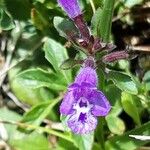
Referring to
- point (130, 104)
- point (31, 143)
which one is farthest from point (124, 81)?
point (31, 143)

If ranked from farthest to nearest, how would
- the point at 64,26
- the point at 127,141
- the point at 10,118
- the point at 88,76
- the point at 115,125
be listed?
1. the point at 10,118
2. the point at 115,125
3. the point at 127,141
4. the point at 64,26
5. the point at 88,76

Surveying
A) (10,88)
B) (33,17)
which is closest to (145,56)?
(33,17)

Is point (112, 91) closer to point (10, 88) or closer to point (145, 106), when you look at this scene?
point (145, 106)

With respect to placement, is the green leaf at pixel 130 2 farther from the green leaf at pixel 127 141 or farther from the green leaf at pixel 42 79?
the green leaf at pixel 127 141

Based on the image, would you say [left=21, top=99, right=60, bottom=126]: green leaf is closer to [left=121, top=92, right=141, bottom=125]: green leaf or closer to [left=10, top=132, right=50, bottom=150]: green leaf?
[left=10, top=132, right=50, bottom=150]: green leaf

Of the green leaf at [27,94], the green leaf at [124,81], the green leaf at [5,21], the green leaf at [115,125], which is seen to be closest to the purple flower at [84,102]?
the green leaf at [124,81]

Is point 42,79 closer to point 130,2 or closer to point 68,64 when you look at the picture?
point 68,64

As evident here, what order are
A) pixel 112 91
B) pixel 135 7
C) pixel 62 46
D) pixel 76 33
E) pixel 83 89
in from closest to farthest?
pixel 83 89, pixel 76 33, pixel 112 91, pixel 62 46, pixel 135 7
